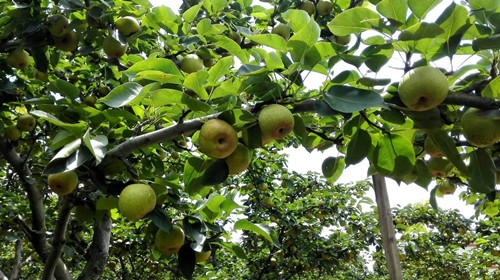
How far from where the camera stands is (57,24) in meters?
2.50

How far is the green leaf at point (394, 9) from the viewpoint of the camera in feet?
3.93

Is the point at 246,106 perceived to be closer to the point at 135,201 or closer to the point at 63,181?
the point at 135,201

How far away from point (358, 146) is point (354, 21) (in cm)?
45

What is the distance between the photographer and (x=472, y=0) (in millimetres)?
1223

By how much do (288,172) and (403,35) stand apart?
19.3 ft

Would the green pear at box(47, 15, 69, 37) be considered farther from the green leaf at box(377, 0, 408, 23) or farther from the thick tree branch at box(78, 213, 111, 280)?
the green leaf at box(377, 0, 408, 23)

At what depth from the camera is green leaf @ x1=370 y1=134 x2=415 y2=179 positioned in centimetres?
147

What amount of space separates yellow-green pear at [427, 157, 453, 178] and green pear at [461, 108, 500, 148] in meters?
0.44

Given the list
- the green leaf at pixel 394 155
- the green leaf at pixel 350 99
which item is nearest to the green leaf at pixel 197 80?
the green leaf at pixel 350 99

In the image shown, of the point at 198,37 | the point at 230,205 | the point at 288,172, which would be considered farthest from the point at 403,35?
the point at 288,172

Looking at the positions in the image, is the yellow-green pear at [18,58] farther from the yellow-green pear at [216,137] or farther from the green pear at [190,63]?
the yellow-green pear at [216,137]

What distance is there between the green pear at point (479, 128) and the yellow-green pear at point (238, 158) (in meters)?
0.77

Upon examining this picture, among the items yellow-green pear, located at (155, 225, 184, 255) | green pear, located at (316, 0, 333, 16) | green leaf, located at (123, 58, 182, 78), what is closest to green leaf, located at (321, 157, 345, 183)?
yellow-green pear, located at (155, 225, 184, 255)

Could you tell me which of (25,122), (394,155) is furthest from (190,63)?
(25,122)
